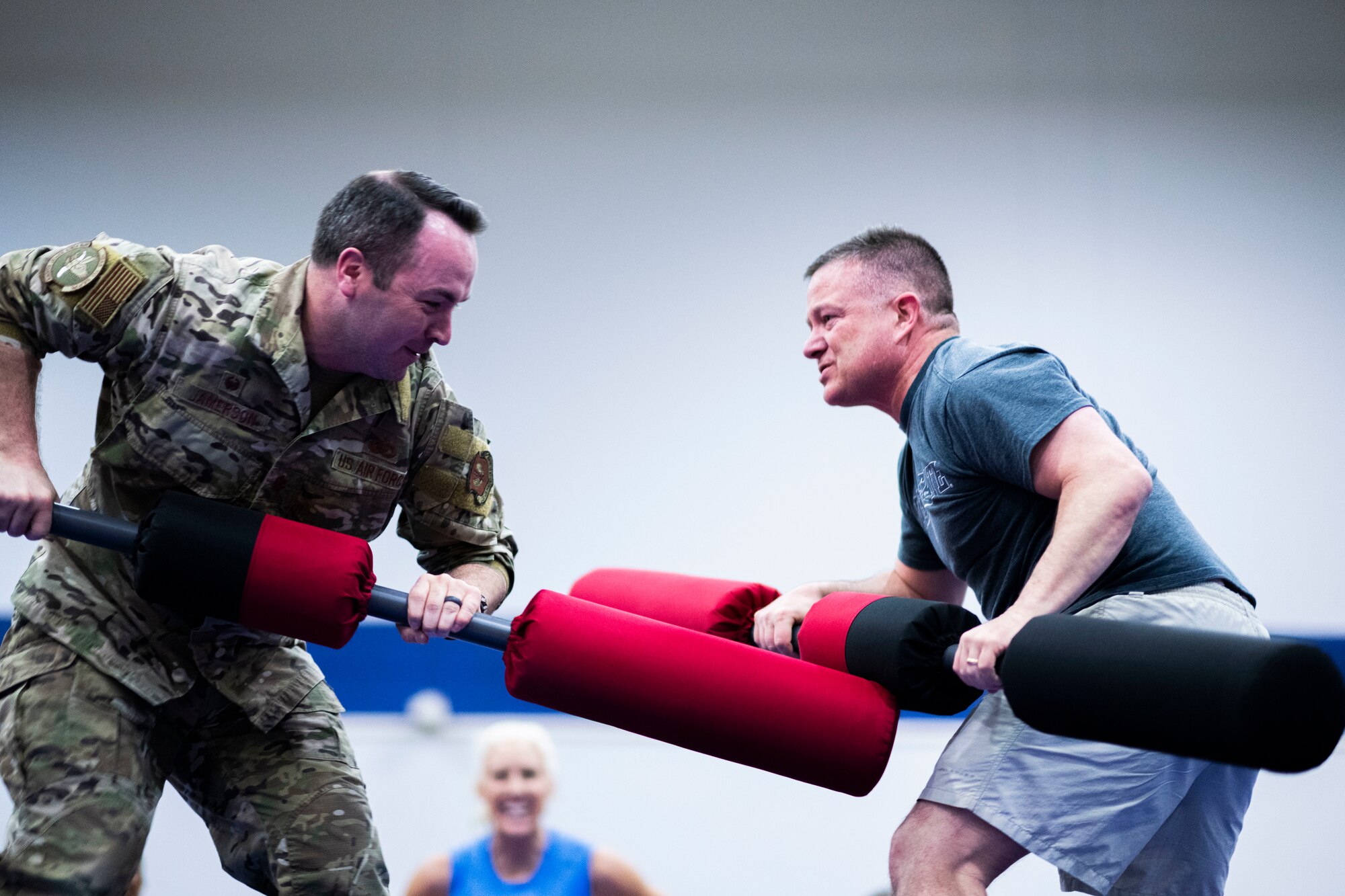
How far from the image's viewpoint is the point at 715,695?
4.76ft

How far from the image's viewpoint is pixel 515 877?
2.86 m

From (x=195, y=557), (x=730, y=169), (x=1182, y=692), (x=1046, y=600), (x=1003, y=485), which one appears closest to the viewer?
(x=1182, y=692)

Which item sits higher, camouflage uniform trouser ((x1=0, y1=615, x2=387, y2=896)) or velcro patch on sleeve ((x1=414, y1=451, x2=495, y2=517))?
velcro patch on sleeve ((x1=414, y1=451, x2=495, y2=517))

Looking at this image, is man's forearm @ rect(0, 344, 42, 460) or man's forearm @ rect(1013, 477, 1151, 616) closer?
man's forearm @ rect(1013, 477, 1151, 616)

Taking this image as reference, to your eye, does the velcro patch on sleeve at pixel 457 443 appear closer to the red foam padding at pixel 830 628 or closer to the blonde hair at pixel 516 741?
the red foam padding at pixel 830 628

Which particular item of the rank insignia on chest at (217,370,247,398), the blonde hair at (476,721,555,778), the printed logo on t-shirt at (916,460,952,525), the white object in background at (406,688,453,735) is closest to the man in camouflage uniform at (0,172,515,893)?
the rank insignia on chest at (217,370,247,398)

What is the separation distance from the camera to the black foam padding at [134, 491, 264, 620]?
152cm

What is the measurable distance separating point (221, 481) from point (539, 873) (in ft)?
5.27

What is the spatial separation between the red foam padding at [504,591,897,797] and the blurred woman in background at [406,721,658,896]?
5.05 ft

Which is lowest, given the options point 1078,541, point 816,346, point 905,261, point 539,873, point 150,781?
point 539,873

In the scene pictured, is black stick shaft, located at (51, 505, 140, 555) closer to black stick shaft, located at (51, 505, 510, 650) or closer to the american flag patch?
black stick shaft, located at (51, 505, 510, 650)

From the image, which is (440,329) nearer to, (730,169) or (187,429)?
(187,429)

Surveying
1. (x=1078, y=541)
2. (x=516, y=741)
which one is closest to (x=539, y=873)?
(x=516, y=741)

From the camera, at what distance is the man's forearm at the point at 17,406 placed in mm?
1556
